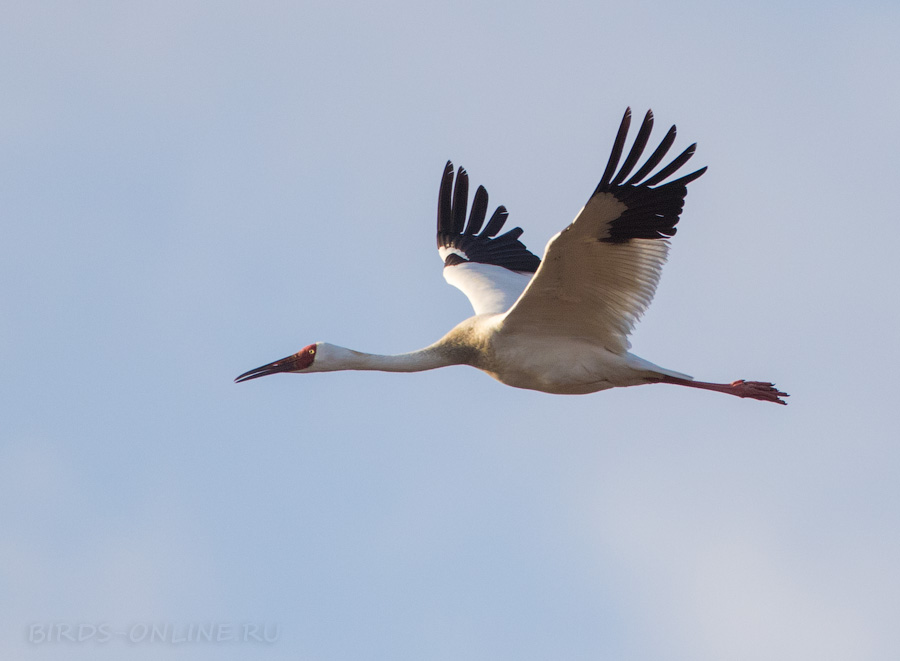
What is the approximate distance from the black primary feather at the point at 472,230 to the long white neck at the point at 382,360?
9.94 feet

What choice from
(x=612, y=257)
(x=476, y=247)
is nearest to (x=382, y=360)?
(x=612, y=257)

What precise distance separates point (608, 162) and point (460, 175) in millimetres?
5439

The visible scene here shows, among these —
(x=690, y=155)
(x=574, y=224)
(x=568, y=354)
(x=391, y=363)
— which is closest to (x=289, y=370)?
(x=391, y=363)

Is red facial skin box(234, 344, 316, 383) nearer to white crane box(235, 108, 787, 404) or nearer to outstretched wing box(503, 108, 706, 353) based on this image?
white crane box(235, 108, 787, 404)

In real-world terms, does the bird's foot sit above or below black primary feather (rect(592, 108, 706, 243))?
below

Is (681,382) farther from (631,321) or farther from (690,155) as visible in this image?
(690,155)

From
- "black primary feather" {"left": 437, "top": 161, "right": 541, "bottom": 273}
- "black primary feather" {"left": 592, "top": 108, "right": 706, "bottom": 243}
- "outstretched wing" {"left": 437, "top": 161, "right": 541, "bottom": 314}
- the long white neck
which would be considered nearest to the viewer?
"black primary feather" {"left": 592, "top": 108, "right": 706, "bottom": 243}

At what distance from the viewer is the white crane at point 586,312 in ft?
37.0

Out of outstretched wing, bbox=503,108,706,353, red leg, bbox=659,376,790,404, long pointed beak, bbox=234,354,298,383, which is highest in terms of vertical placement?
outstretched wing, bbox=503,108,706,353

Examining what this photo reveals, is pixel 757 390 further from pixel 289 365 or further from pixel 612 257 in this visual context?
pixel 289 365

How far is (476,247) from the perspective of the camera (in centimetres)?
1633

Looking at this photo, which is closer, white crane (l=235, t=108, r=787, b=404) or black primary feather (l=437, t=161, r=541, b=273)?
white crane (l=235, t=108, r=787, b=404)

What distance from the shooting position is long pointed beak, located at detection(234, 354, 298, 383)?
538 inches

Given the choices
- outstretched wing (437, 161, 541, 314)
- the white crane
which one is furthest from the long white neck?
outstretched wing (437, 161, 541, 314)
